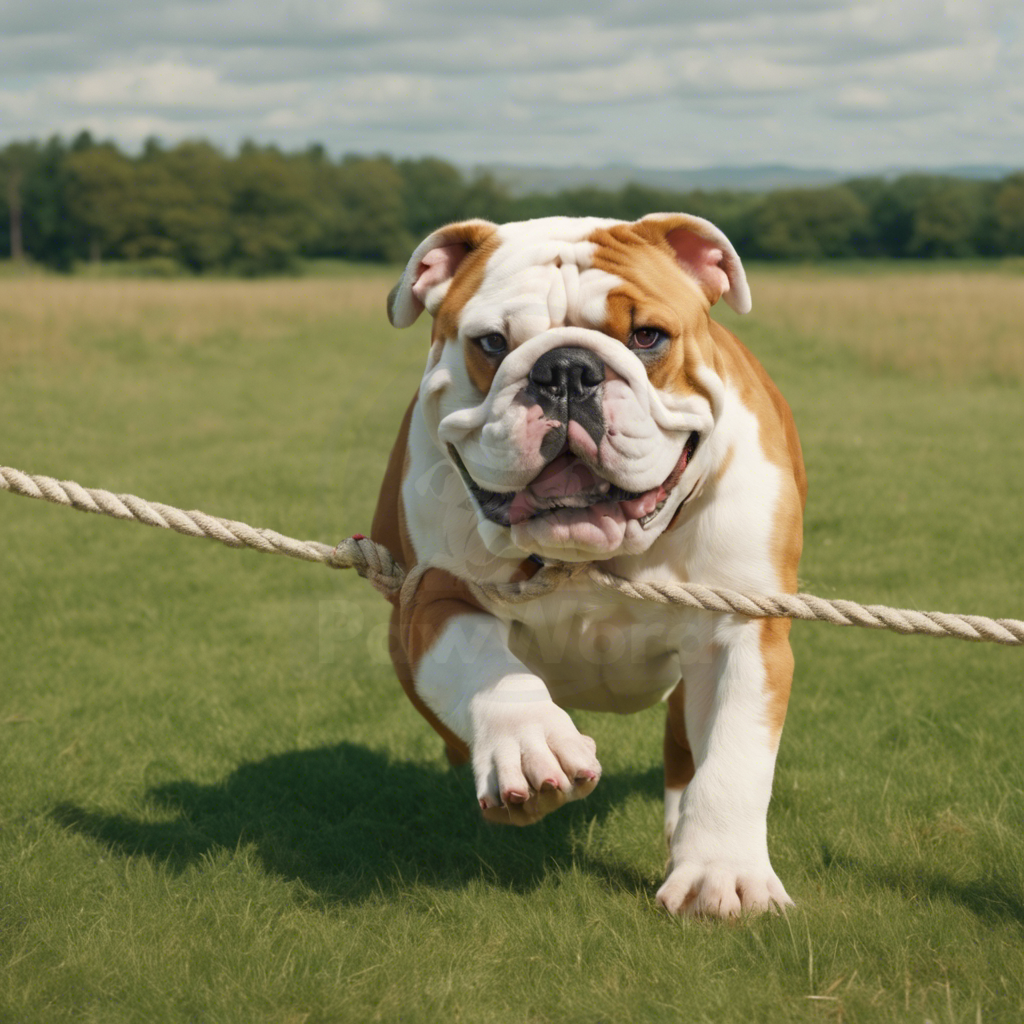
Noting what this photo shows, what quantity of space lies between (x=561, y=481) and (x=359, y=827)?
1.71 meters

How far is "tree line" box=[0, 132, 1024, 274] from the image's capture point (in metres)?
52.6

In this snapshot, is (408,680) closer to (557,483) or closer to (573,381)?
(557,483)

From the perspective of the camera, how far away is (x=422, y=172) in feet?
169

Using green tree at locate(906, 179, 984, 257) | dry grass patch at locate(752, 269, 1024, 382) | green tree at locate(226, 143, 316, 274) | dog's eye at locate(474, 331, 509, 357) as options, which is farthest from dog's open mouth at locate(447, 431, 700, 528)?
green tree at locate(906, 179, 984, 257)

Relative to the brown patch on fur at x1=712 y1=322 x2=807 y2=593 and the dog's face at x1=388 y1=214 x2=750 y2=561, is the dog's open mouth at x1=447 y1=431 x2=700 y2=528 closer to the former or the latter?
the dog's face at x1=388 y1=214 x2=750 y2=561

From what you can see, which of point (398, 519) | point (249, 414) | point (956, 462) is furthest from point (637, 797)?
point (249, 414)

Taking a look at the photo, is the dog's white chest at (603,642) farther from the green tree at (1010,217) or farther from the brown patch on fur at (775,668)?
the green tree at (1010,217)

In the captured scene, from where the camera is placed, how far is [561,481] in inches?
114

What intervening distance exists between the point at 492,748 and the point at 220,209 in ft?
201

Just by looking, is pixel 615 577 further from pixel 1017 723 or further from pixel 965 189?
pixel 965 189

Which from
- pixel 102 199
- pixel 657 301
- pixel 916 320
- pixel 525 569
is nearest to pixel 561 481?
pixel 525 569

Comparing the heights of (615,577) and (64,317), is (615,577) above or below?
above

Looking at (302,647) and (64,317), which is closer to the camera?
(302,647)

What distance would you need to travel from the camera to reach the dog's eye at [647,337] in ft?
9.59
